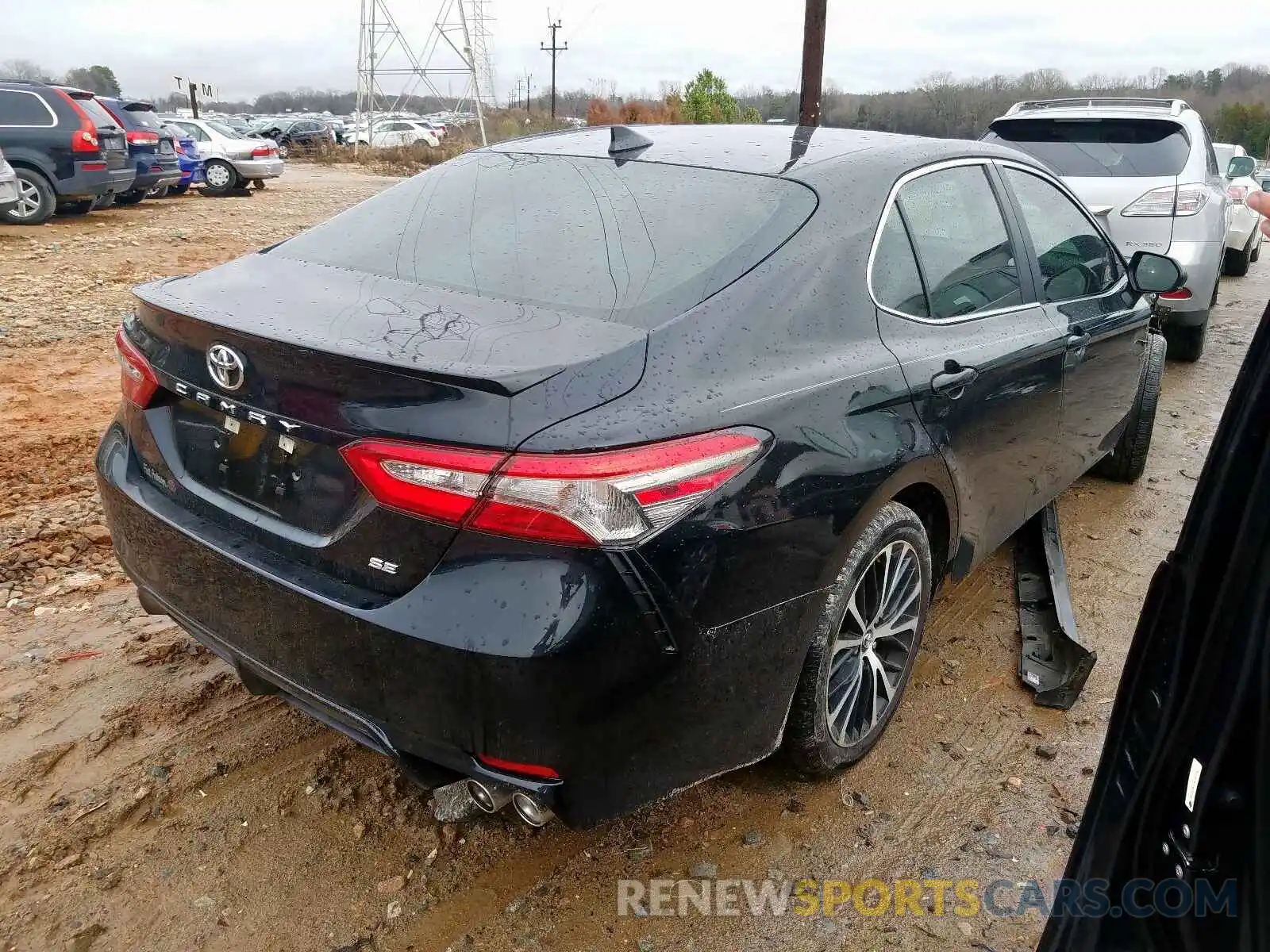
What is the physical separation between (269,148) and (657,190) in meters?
20.2

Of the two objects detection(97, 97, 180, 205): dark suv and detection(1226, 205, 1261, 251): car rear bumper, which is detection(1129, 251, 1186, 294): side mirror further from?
detection(97, 97, 180, 205): dark suv

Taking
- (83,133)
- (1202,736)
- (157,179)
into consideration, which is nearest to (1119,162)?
(1202,736)

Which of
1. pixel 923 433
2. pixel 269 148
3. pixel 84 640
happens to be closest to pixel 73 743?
pixel 84 640

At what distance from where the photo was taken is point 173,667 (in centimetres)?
311

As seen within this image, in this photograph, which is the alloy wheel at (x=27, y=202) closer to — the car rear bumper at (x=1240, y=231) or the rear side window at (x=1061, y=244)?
the rear side window at (x=1061, y=244)

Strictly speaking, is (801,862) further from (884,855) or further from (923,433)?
(923,433)

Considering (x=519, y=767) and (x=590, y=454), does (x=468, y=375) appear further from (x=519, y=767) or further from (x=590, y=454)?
(x=519, y=767)

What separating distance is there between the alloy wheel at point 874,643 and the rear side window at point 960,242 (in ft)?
2.42

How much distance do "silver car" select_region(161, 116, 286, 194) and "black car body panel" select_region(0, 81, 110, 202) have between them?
710 cm

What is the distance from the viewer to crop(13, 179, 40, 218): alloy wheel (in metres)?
12.2

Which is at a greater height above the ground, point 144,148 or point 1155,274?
point 144,148

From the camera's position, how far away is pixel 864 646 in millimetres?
2602

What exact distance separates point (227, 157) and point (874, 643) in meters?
20.4

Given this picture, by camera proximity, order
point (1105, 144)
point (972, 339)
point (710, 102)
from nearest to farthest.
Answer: point (972, 339) < point (1105, 144) < point (710, 102)
